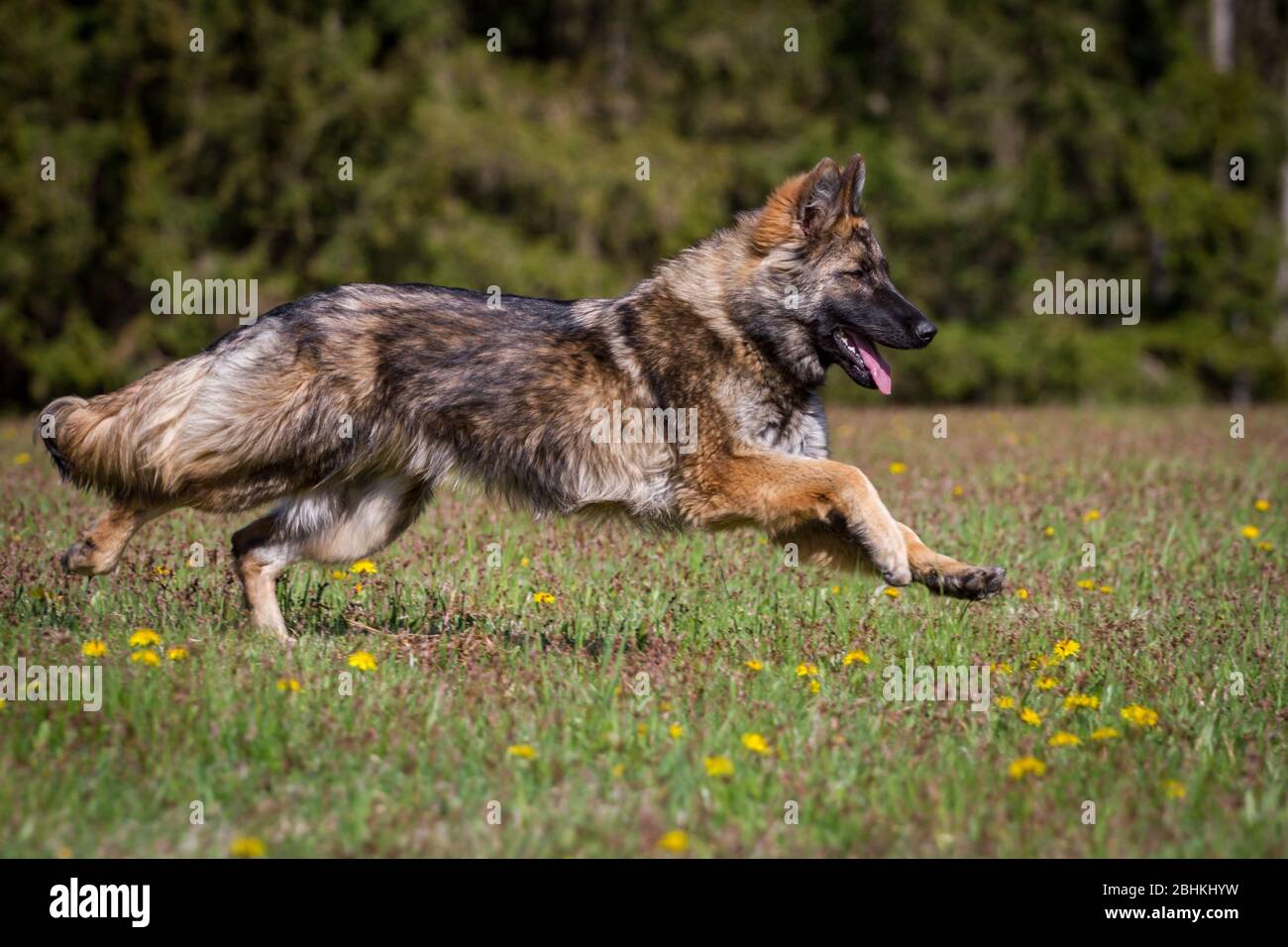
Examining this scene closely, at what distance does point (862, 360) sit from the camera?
227 inches

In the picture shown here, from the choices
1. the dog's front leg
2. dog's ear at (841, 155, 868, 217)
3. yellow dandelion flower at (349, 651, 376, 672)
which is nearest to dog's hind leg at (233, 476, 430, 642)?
yellow dandelion flower at (349, 651, 376, 672)

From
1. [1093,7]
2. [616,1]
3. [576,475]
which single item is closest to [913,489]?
[576,475]

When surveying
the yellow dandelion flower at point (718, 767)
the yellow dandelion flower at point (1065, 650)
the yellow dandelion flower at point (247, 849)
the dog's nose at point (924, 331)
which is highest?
the dog's nose at point (924, 331)

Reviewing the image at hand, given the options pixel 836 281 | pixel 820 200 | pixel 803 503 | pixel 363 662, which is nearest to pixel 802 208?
pixel 820 200

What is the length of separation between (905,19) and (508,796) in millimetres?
21231

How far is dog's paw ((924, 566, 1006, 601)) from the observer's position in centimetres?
516

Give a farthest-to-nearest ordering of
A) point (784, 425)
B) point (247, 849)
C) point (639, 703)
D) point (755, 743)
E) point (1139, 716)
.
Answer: point (784, 425) → point (639, 703) → point (1139, 716) → point (755, 743) → point (247, 849)

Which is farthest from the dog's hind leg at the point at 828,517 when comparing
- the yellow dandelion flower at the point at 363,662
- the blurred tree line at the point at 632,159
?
the blurred tree line at the point at 632,159

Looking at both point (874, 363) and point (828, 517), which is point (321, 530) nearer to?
point (828, 517)

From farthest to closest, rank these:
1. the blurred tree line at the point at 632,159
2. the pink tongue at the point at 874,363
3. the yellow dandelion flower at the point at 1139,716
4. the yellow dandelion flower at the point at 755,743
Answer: the blurred tree line at the point at 632,159, the pink tongue at the point at 874,363, the yellow dandelion flower at the point at 1139,716, the yellow dandelion flower at the point at 755,743

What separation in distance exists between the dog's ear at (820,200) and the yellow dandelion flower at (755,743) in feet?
8.06

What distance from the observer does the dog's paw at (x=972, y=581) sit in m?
5.16

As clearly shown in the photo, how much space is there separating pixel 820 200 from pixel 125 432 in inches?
118

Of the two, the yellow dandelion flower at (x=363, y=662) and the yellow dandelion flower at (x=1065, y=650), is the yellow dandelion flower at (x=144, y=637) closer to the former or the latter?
the yellow dandelion flower at (x=363, y=662)
